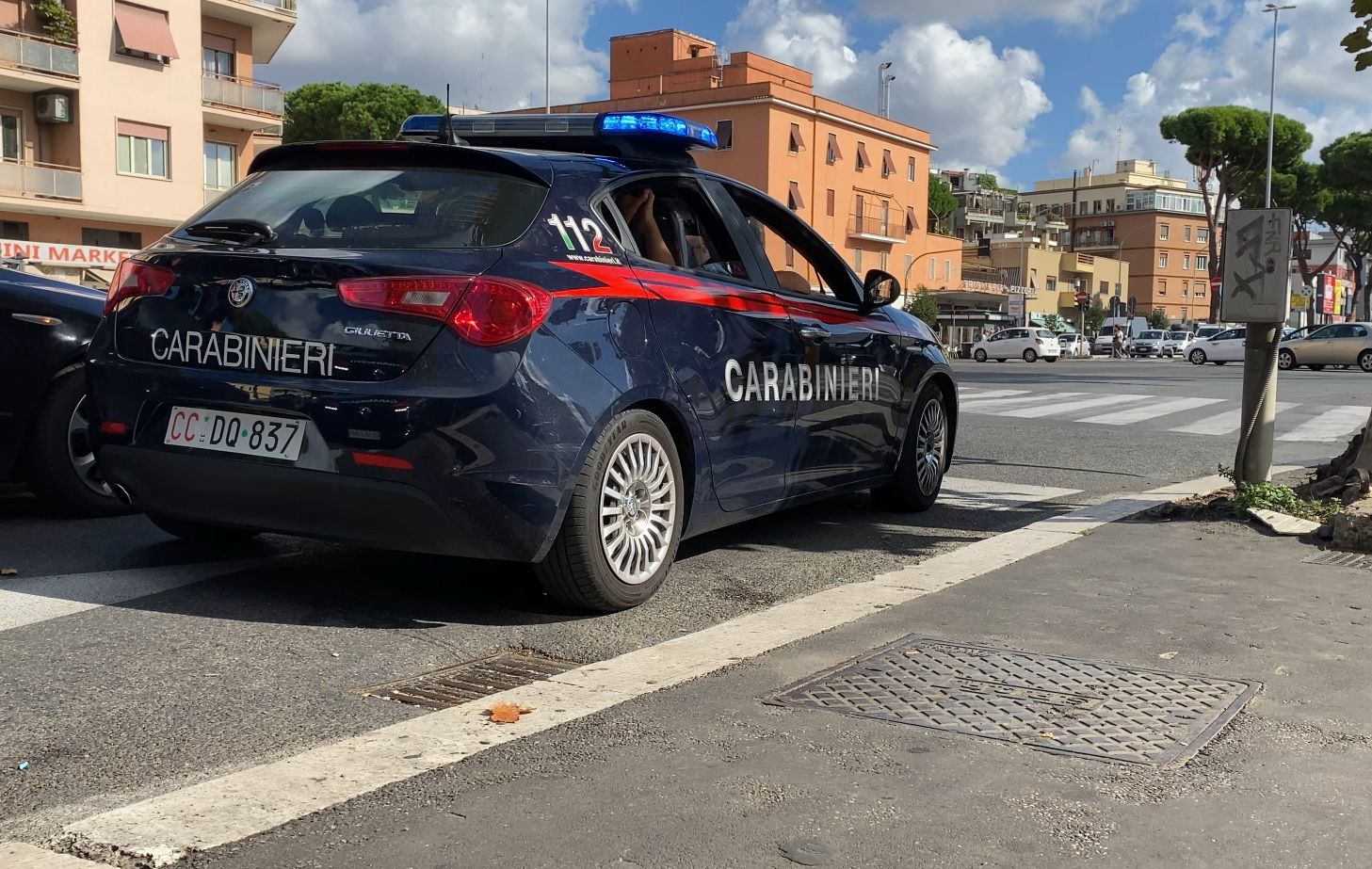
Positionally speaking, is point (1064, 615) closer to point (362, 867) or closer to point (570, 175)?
point (570, 175)

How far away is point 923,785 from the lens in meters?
2.97

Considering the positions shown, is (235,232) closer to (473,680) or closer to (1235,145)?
(473,680)

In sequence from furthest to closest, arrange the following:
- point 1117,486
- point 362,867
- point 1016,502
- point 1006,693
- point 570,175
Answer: point 1117,486, point 1016,502, point 570,175, point 1006,693, point 362,867

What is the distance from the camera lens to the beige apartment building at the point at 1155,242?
117m

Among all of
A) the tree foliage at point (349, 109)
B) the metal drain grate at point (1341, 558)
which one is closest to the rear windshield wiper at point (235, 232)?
the metal drain grate at point (1341, 558)

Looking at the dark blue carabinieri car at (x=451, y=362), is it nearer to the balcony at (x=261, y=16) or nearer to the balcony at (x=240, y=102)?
the balcony at (x=240, y=102)

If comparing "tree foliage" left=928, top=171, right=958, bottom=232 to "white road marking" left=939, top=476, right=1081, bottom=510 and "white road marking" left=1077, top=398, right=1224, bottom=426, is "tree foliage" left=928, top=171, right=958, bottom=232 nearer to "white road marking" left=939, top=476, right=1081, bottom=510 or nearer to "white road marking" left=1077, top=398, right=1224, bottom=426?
"white road marking" left=1077, top=398, right=1224, bottom=426

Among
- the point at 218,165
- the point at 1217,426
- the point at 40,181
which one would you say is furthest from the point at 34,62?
the point at 1217,426

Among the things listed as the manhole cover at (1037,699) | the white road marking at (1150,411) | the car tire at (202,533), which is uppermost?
the car tire at (202,533)

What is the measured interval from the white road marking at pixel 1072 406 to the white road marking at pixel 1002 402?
33 centimetres

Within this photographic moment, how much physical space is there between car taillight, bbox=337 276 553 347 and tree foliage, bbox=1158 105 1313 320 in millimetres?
81999

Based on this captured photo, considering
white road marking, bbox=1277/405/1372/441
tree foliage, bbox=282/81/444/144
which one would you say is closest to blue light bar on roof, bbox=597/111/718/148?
white road marking, bbox=1277/405/1372/441

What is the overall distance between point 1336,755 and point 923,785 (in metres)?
1.07

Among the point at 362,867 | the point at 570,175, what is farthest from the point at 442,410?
the point at 362,867
